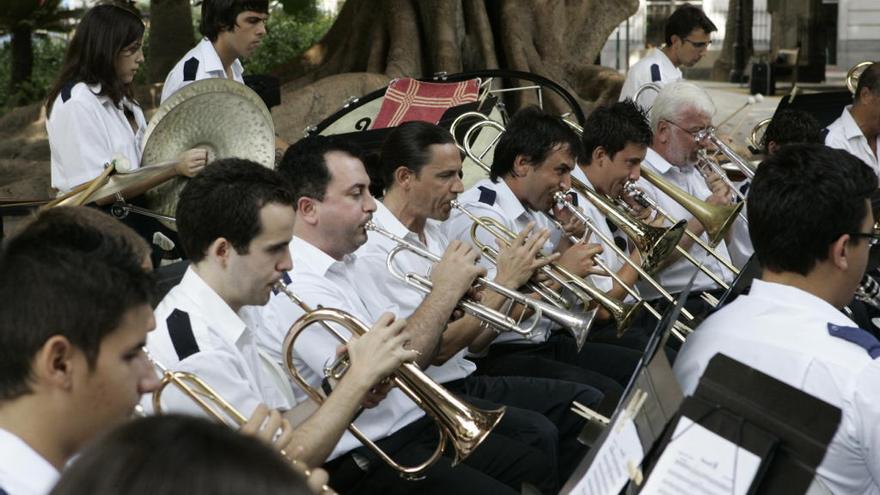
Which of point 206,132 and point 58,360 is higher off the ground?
point 58,360

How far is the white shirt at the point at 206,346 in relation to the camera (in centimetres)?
286

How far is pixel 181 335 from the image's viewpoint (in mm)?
2945

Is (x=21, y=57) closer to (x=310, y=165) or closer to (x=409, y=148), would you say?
(x=409, y=148)

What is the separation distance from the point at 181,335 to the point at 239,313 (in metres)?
0.25

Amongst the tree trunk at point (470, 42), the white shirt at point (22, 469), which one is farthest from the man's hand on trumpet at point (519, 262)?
the tree trunk at point (470, 42)

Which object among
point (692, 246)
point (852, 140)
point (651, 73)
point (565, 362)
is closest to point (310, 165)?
point (565, 362)

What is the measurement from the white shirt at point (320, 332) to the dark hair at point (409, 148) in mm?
838

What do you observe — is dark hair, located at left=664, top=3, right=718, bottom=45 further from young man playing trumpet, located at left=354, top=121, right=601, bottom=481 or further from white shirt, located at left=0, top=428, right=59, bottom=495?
white shirt, located at left=0, top=428, right=59, bottom=495

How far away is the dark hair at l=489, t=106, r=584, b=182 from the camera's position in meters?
5.02

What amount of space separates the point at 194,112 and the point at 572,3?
5.98 m

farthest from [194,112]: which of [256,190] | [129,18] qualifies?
[256,190]

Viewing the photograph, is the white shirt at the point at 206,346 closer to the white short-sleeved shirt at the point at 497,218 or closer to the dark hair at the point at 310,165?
the dark hair at the point at 310,165

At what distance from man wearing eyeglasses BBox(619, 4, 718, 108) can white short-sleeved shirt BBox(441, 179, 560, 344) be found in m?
3.09

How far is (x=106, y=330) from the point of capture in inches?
77.4
